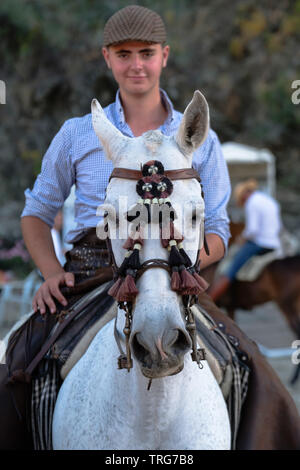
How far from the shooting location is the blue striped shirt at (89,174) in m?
2.82

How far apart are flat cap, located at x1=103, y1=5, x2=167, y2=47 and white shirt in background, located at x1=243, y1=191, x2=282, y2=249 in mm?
6614

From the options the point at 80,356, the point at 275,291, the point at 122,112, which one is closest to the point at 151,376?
the point at 80,356

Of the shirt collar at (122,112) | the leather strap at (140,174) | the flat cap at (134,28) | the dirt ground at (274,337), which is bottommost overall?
the dirt ground at (274,337)

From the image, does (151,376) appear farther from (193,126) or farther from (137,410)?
(193,126)

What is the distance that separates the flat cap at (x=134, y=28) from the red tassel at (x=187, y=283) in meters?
1.25

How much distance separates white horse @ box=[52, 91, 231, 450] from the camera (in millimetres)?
1914

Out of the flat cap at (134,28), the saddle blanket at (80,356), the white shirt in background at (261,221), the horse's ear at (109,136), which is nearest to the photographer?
the horse's ear at (109,136)

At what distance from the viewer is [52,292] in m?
2.81

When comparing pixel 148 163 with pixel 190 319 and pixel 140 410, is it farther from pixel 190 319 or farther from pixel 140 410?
pixel 140 410

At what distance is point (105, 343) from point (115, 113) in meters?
1.10

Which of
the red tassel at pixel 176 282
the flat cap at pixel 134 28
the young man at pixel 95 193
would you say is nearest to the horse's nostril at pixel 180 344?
the red tassel at pixel 176 282

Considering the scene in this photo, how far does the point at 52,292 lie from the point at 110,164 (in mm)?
622

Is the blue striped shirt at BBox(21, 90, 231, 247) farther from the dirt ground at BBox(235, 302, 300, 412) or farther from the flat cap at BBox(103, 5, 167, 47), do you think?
the dirt ground at BBox(235, 302, 300, 412)

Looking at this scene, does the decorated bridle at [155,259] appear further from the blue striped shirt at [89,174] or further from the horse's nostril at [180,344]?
the blue striped shirt at [89,174]
